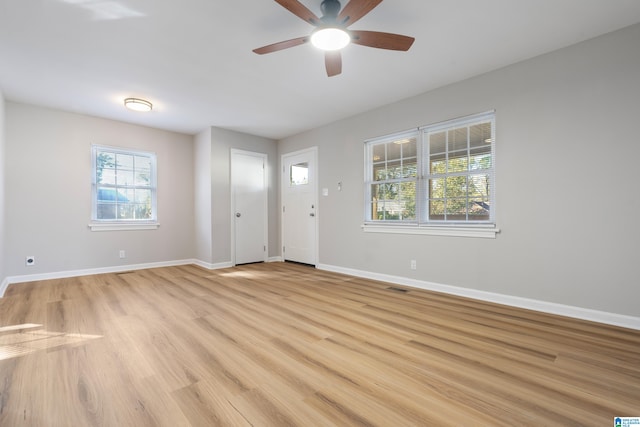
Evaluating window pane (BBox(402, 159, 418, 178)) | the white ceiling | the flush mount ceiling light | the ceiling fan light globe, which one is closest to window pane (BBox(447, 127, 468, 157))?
window pane (BBox(402, 159, 418, 178))

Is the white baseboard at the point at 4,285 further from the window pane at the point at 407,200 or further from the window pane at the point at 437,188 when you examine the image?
the window pane at the point at 437,188

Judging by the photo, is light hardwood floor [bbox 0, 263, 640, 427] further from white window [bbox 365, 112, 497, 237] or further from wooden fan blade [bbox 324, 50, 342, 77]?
wooden fan blade [bbox 324, 50, 342, 77]

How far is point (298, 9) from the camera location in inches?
78.6

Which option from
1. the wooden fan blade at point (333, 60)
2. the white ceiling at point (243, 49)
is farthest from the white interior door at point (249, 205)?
the wooden fan blade at point (333, 60)

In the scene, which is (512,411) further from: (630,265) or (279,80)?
(279,80)

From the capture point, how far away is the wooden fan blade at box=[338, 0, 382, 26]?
6.40 feet

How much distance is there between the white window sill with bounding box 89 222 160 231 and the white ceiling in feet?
6.09

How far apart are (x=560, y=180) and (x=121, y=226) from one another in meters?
6.27

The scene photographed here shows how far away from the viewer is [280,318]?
9.21ft

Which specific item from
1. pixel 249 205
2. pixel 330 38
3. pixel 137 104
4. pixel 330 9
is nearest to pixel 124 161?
pixel 137 104

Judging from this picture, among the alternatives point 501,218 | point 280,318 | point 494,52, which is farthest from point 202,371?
point 494,52

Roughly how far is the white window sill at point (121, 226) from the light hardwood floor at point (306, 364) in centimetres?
172

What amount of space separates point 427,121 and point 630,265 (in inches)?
98.5

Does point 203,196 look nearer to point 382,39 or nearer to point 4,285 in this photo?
point 4,285
